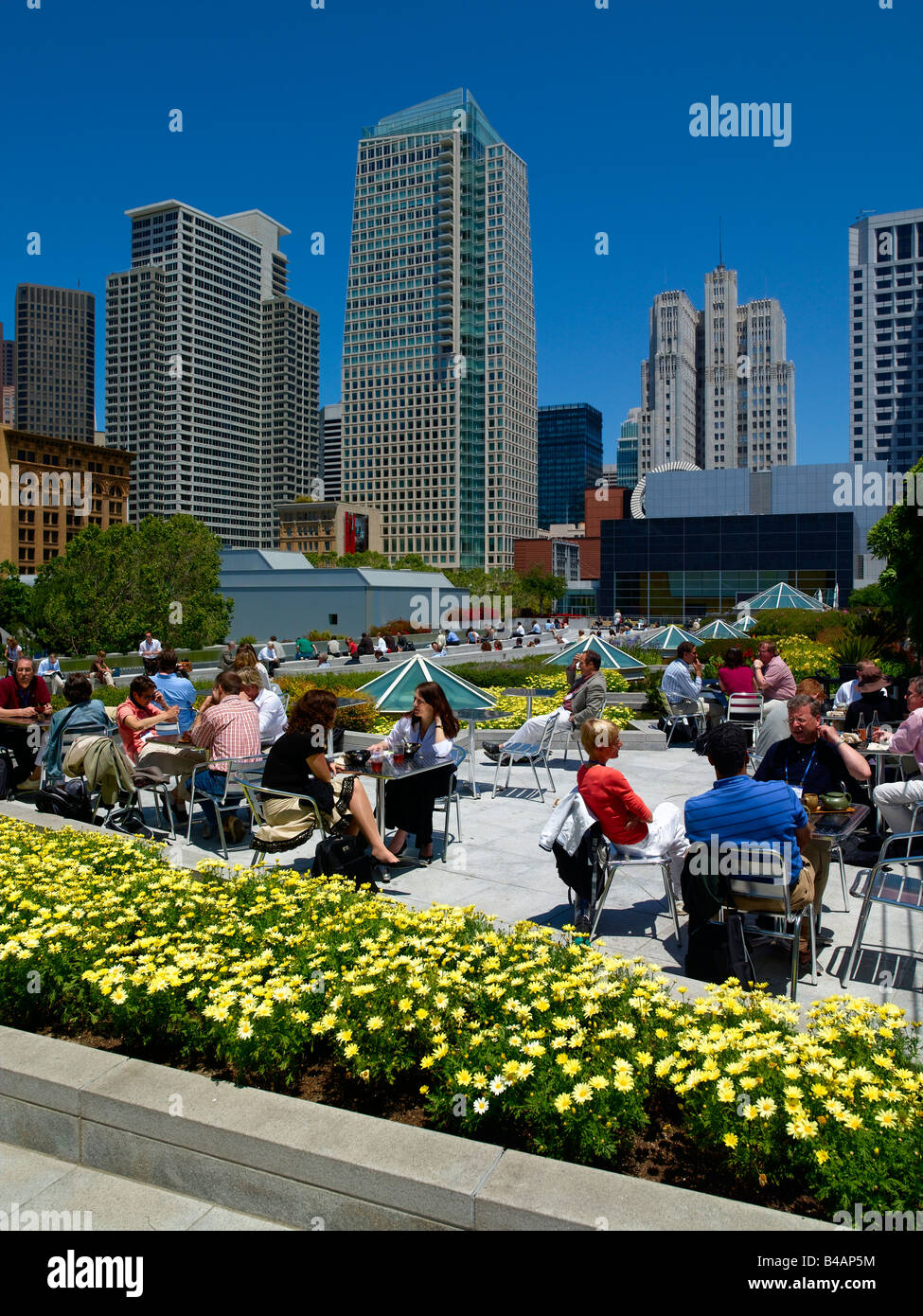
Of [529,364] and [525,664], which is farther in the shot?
[529,364]

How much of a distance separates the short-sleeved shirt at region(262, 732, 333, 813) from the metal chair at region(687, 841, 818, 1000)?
124 inches

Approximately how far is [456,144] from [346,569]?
492ft

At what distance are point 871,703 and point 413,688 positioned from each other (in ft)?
17.6

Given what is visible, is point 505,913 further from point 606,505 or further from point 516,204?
point 516,204

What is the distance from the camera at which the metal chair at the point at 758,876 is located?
206 inches

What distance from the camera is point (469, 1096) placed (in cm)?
356

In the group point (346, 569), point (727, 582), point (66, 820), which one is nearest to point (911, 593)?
point (66, 820)

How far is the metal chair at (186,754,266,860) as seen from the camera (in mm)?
8146

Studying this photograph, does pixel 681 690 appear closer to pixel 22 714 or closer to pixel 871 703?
pixel 871 703

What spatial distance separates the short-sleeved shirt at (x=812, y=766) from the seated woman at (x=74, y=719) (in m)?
6.34

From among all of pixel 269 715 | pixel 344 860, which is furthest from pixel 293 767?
pixel 269 715

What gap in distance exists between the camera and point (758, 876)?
211 inches

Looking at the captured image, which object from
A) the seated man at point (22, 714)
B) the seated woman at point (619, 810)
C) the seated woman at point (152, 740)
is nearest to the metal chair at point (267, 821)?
the seated woman at point (152, 740)

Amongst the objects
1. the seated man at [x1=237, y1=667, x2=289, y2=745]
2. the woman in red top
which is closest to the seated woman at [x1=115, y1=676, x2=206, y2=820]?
the seated man at [x1=237, y1=667, x2=289, y2=745]
